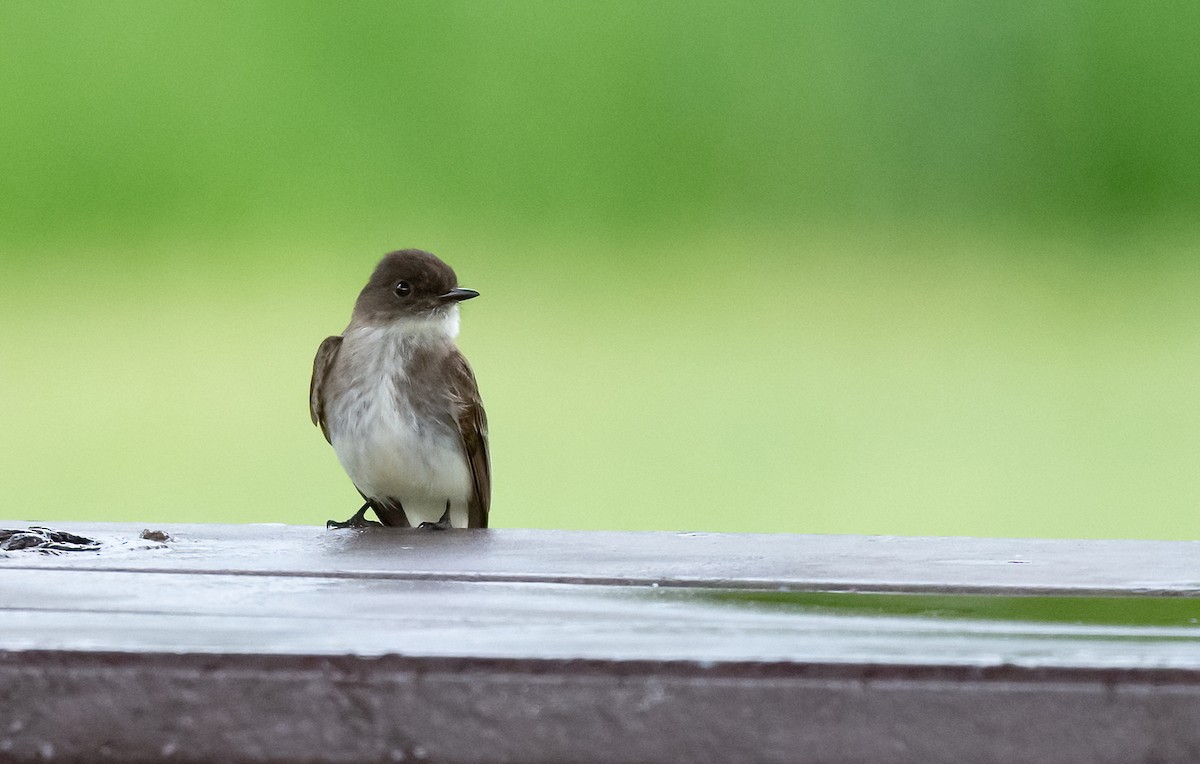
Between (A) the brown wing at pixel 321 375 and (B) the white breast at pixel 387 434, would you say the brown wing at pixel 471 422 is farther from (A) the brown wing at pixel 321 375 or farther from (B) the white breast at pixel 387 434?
(A) the brown wing at pixel 321 375

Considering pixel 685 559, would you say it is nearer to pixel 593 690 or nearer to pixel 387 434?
pixel 593 690

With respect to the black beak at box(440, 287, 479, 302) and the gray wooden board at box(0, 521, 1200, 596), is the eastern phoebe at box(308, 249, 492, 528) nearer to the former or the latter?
the black beak at box(440, 287, 479, 302)

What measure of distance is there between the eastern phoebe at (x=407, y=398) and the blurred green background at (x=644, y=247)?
8.07ft

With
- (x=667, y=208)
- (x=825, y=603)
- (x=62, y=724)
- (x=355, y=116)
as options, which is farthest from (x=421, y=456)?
(x=667, y=208)

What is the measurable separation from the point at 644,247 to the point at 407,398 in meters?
3.36

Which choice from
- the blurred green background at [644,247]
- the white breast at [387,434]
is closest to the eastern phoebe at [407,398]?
the white breast at [387,434]

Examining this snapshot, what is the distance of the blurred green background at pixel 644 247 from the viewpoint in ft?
18.3

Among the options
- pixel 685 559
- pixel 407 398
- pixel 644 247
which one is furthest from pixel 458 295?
pixel 644 247

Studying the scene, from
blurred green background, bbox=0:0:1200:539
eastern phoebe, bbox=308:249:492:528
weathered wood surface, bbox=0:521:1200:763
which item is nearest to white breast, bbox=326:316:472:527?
eastern phoebe, bbox=308:249:492:528

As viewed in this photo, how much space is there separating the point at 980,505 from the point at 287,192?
2656 millimetres

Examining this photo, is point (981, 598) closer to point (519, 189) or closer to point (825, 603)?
point (825, 603)

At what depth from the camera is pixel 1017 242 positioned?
638 centimetres

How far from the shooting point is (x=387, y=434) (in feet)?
9.41

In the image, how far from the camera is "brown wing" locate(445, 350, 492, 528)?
115 inches
